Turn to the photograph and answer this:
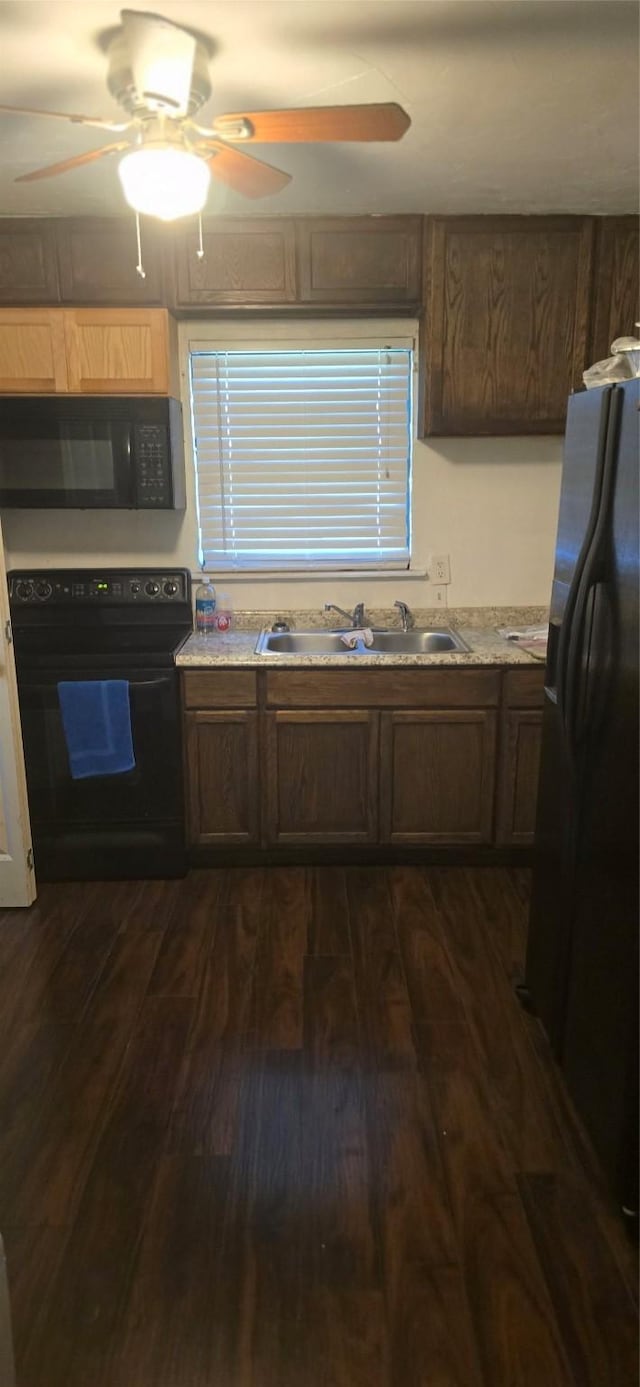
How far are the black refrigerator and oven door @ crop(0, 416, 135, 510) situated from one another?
168cm

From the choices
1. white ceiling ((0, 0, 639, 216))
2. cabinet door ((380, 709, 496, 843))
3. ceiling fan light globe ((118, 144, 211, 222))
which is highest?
white ceiling ((0, 0, 639, 216))

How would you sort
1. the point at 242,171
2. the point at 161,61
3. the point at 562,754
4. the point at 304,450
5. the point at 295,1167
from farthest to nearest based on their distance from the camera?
the point at 304,450, the point at 562,754, the point at 242,171, the point at 295,1167, the point at 161,61

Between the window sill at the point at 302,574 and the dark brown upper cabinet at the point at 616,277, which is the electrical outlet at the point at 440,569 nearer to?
the window sill at the point at 302,574

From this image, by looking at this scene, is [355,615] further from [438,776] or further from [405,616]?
[438,776]

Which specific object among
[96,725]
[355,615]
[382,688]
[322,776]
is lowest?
[322,776]

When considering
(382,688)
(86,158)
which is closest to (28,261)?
(86,158)

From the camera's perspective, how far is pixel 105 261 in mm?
2877

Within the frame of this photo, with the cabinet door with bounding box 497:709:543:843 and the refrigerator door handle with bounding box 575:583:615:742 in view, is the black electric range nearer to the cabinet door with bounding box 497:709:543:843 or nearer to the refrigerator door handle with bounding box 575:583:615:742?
the cabinet door with bounding box 497:709:543:843

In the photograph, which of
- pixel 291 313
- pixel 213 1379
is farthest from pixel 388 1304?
pixel 291 313

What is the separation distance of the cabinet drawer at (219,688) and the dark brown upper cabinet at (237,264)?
4.43 feet

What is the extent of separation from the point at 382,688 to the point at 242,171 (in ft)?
5.50

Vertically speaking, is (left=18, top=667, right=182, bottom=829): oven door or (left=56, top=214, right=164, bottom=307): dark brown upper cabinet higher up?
(left=56, top=214, right=164, bottom=307): dark brown upper cabinet

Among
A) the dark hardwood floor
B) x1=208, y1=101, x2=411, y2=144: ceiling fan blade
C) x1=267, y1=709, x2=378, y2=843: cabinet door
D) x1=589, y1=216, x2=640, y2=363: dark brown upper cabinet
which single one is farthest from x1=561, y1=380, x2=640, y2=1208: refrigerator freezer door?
x1=589, y1=216, x2=640, y2=363: dark brown upper cabinet

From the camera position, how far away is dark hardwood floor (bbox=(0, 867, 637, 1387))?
4.67 ft
